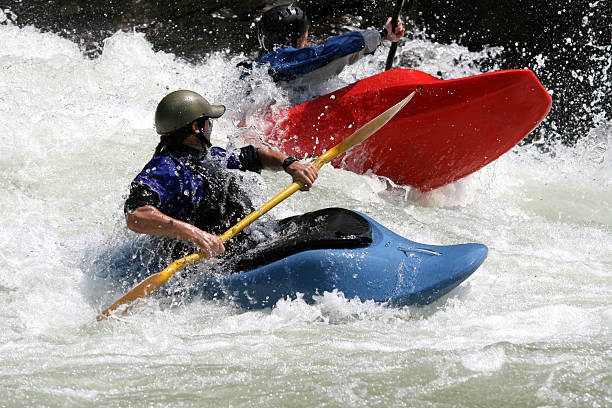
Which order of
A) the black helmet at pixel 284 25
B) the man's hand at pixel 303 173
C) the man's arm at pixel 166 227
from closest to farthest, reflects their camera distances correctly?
the man's arm at pixel 166 227
the man's hand at pixel 303 173
the black helmet at pixel 284 25

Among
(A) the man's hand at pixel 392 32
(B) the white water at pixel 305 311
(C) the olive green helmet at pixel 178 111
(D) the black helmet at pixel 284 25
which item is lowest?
(B) the white water at pixel 305 311

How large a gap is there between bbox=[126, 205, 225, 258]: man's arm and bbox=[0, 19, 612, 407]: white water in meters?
0.36

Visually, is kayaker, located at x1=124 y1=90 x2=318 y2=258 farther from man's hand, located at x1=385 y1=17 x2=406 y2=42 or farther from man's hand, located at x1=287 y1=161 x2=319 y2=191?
man's hand, located at x1=385 y1=17 x2=406 y2=42

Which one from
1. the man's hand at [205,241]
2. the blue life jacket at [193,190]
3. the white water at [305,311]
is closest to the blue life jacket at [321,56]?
the white water at [305,311]

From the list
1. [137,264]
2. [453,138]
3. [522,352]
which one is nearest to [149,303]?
[137,264]

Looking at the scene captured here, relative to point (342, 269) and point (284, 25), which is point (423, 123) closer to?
point (284, 25)

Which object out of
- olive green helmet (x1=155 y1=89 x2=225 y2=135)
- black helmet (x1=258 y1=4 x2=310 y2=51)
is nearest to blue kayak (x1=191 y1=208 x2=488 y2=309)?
olive green helmet (x1=155 y1=89 x2=225 y2=135)

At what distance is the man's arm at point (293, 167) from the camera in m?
3.11

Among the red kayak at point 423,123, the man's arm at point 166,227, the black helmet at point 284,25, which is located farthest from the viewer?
the black helmet at point 284,25

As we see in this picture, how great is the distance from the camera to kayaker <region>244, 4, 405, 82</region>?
16.1 ft

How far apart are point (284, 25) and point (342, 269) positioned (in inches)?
111

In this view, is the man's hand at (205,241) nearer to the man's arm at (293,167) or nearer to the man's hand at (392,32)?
the man's arm at (293,167)

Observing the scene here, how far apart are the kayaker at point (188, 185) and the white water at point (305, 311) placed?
15.4 inches

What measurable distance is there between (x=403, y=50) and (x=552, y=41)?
1.73 meters
